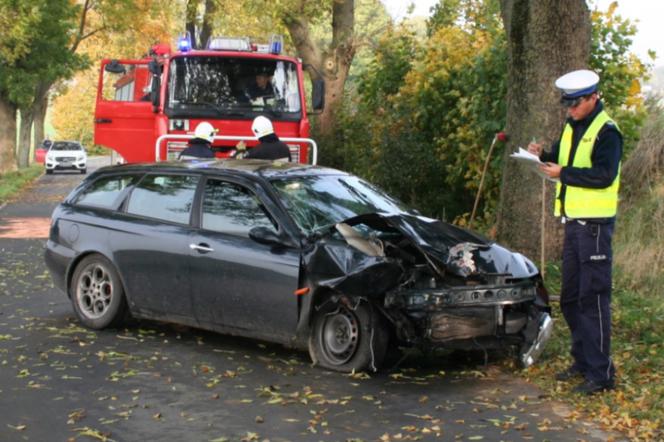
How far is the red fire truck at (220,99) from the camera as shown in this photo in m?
14.9

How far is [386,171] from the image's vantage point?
1655cm

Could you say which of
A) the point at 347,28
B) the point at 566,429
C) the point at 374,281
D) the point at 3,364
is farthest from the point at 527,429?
the point at 347,28

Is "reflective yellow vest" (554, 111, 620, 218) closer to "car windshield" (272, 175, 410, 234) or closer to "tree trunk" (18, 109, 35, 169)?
"car windshield" (272, 175, 410, 234)

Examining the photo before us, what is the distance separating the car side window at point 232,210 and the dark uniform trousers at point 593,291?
2.31 metres

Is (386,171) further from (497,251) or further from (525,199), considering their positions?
(497,251)

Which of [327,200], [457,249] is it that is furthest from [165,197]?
[457,249]

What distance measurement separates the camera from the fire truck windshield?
15023 millimetres

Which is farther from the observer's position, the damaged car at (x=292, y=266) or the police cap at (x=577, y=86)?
the damaged car at (x=292, y=266)

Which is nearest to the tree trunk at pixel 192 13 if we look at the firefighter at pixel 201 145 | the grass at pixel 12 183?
the grass at pixel 12 183

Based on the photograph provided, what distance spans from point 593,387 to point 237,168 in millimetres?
3472

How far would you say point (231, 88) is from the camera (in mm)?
15344

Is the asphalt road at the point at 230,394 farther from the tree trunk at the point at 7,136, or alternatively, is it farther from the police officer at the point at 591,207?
the tree trunk at the point at 7,136

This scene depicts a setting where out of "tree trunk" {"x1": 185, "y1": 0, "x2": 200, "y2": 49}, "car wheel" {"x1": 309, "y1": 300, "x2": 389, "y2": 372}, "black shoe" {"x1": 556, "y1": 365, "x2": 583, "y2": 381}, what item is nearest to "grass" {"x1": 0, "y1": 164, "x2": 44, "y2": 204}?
"tree trunk" {"x1": 185, "y1": 0, "x2": 200, "y2": 49}

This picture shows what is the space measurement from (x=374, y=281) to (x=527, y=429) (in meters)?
→ 1.59
